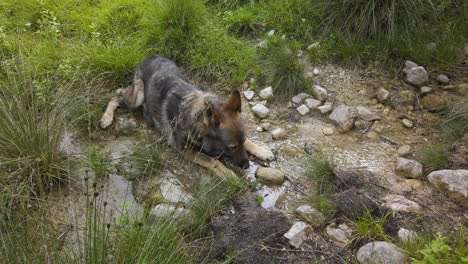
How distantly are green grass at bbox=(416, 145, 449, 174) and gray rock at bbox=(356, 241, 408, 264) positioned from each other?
1.29 metres

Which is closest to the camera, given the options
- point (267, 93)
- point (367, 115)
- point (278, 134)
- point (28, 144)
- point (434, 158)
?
point (28, 144)

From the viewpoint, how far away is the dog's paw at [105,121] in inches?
186

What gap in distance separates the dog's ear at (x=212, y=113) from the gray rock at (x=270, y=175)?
0.73 metres

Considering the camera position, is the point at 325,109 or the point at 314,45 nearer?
the point at 325,109

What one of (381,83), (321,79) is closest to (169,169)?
(321,79)

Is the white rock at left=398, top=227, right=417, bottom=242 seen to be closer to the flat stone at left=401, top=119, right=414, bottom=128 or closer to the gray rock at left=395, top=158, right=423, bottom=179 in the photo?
the gray rock at left=395, top=158, right=423, bottom=179

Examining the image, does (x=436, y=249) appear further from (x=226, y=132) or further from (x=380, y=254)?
(x=226, y=132)

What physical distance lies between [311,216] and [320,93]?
2.19 m

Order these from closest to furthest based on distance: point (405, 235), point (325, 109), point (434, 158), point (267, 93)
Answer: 1. point (405, 235)
2. point (434, 158)
3. point (325, 109)
4. point (267, 93)

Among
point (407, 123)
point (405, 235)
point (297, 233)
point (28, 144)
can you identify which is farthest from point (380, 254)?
point (28, 144)

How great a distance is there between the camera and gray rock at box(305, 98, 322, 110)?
16.1ft

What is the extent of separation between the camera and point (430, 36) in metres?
Result: 5.14

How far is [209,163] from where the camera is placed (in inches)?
157

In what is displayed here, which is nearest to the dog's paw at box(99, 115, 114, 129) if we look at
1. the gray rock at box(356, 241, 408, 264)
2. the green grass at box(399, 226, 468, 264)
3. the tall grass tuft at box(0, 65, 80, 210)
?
the tall grass tuft at box(0, 65, 80, 210)
